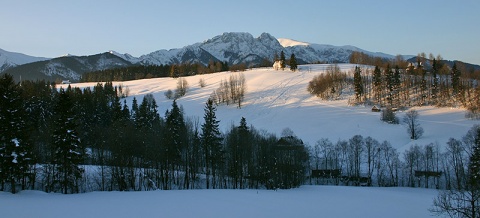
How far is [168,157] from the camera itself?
53156 mm

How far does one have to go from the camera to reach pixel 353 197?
141 ft

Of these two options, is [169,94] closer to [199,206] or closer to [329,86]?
[329,86]

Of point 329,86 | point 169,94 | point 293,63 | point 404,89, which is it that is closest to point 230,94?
point 169,94

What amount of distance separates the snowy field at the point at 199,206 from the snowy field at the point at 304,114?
40.3m

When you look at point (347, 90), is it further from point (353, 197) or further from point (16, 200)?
point (16, 200)

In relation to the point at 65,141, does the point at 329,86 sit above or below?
above

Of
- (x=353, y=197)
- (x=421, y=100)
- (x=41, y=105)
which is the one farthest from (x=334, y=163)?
(x=41, y=105)

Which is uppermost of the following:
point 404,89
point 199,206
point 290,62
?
point 290,62

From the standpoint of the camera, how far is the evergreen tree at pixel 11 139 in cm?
3262

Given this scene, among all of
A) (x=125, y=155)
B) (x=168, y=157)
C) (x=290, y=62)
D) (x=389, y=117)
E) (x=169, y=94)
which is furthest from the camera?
(x=290, y=62)

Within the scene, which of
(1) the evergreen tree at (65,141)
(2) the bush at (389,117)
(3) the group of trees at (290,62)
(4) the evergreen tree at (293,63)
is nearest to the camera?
(1) the evergreen tree at (65,141)

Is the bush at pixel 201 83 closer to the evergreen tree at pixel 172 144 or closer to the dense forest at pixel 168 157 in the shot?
the dense forest at pixel 168 157

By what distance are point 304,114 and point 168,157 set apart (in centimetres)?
5729

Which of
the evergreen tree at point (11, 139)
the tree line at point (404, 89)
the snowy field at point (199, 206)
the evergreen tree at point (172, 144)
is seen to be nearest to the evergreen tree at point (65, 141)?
the evergreen tree at point (11, 139)
